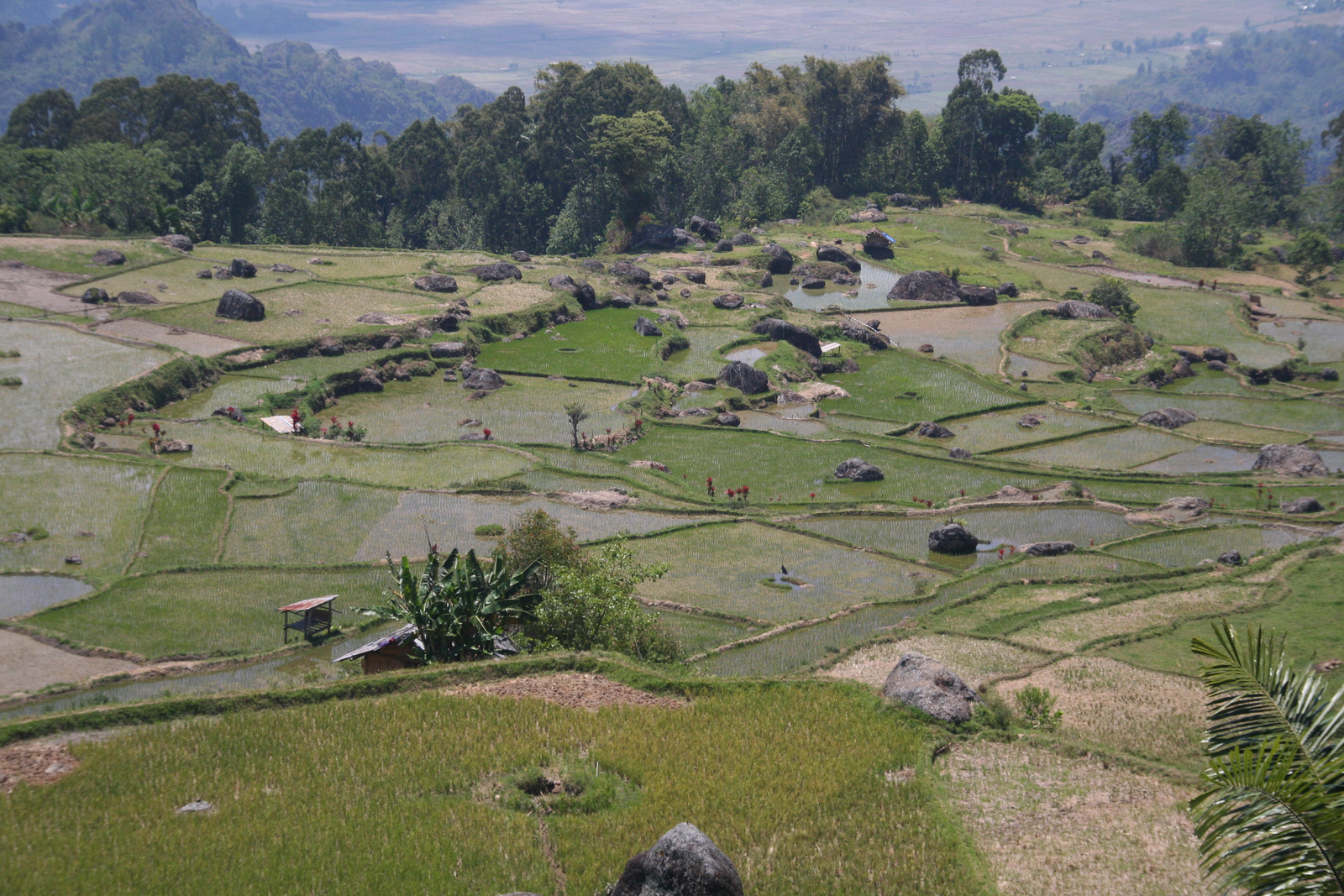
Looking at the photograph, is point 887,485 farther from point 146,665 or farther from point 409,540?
point 146,665

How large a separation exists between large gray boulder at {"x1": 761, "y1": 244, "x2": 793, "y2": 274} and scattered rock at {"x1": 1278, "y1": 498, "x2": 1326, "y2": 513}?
182 feet

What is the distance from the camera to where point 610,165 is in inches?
3723

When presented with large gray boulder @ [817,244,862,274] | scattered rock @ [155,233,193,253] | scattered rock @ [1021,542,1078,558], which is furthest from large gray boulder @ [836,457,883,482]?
scattered rock @ [155,233,193,253]

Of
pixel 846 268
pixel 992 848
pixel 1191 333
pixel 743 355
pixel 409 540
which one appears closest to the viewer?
pixel 992 848

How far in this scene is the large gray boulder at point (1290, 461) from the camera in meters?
43.0

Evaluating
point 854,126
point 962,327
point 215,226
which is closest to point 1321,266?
point 962,327

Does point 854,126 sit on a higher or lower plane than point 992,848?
higher

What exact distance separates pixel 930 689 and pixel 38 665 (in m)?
20.8

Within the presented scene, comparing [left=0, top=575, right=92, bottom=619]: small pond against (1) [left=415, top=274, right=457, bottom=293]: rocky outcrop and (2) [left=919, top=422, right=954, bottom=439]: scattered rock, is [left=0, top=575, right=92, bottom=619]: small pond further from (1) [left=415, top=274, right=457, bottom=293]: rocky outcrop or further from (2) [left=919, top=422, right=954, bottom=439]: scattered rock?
(1) [left=415, top=274, right=457, bottom=293]: rocky outcrop

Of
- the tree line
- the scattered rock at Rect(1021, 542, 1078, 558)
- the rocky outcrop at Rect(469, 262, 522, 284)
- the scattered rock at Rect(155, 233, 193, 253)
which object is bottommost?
the scattered rock at Rect(1021, 542, 1078, 558)

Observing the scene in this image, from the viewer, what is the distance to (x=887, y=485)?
141 feet

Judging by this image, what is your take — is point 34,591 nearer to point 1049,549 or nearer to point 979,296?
point 1049,549

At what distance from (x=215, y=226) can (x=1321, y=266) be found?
3979 inches

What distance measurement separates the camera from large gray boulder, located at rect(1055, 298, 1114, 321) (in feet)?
235
